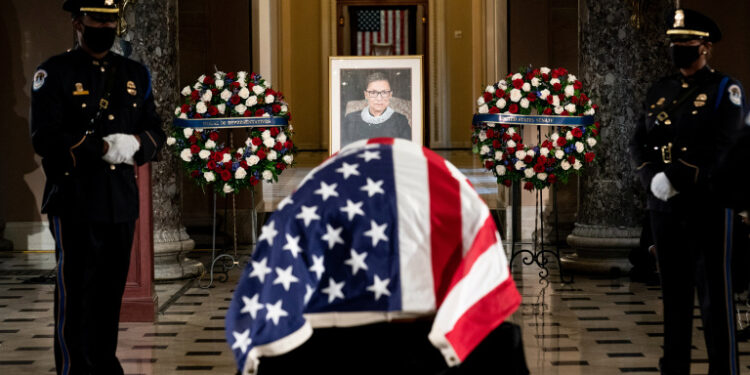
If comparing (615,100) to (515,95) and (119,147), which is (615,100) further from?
(119,147)

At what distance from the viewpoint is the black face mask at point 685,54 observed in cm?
469

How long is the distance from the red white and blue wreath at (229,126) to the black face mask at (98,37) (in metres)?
3.44

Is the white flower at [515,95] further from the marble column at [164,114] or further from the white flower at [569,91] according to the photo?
the marble column at [164,114]

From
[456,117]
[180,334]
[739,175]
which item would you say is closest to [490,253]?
[739,175]

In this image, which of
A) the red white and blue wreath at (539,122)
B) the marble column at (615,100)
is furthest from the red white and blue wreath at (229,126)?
the marble column at (615,100)

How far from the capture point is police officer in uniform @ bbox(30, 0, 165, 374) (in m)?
4.57

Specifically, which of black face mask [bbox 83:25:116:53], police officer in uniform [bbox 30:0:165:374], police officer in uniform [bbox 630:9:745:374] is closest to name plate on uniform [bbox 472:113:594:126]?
police officer in uniform [bbox 630:9:745:374]

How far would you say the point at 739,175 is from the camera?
363 centimetres

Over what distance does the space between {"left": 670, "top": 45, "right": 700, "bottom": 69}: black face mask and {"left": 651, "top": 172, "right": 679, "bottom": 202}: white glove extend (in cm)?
52

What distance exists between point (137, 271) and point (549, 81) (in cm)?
355

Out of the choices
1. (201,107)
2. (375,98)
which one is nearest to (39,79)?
(201,107)

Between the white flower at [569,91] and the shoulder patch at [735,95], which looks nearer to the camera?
the shoulder patch at [735,95]

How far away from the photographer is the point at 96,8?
4.55m

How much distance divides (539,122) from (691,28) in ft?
Result: 11.3
